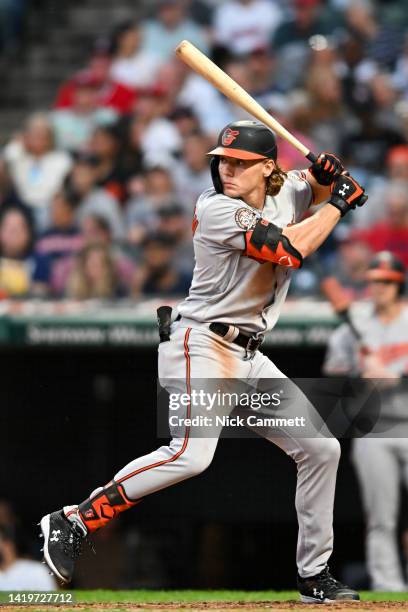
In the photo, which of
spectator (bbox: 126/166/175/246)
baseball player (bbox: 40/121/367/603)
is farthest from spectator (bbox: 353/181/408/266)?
baseball player (bbox: 40/121/367/603)

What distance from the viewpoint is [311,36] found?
9.50m

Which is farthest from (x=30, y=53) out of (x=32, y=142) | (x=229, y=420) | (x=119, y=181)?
(x=229, y=420)

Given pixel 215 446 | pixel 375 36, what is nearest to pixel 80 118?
pixel 375 36

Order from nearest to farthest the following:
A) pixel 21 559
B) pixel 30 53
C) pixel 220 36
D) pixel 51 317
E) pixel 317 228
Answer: pixel 317 228 → pixel 21 559 → pixel 51 317 → pixel 220 36 → pixel 30 53

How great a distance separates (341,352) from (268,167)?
2.63 meters

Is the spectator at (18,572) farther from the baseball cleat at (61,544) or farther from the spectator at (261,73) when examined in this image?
the spectator at (261,73)

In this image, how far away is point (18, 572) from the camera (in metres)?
6.67

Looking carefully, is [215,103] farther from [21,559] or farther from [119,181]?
[21,559]

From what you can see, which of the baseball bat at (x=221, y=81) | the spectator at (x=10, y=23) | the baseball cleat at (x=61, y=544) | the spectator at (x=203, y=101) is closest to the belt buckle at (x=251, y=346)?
the baseball bat at (x=221, y=81)

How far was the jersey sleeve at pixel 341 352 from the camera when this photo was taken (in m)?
7.16

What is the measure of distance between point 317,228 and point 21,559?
319cm

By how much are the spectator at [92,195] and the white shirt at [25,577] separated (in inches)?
106

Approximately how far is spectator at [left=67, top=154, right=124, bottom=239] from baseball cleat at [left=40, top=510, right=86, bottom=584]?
4.10 meters

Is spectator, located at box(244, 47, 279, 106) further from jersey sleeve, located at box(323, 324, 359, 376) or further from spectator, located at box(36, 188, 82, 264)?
jersey sleeve, located at box(323, 324, 359, 376)
